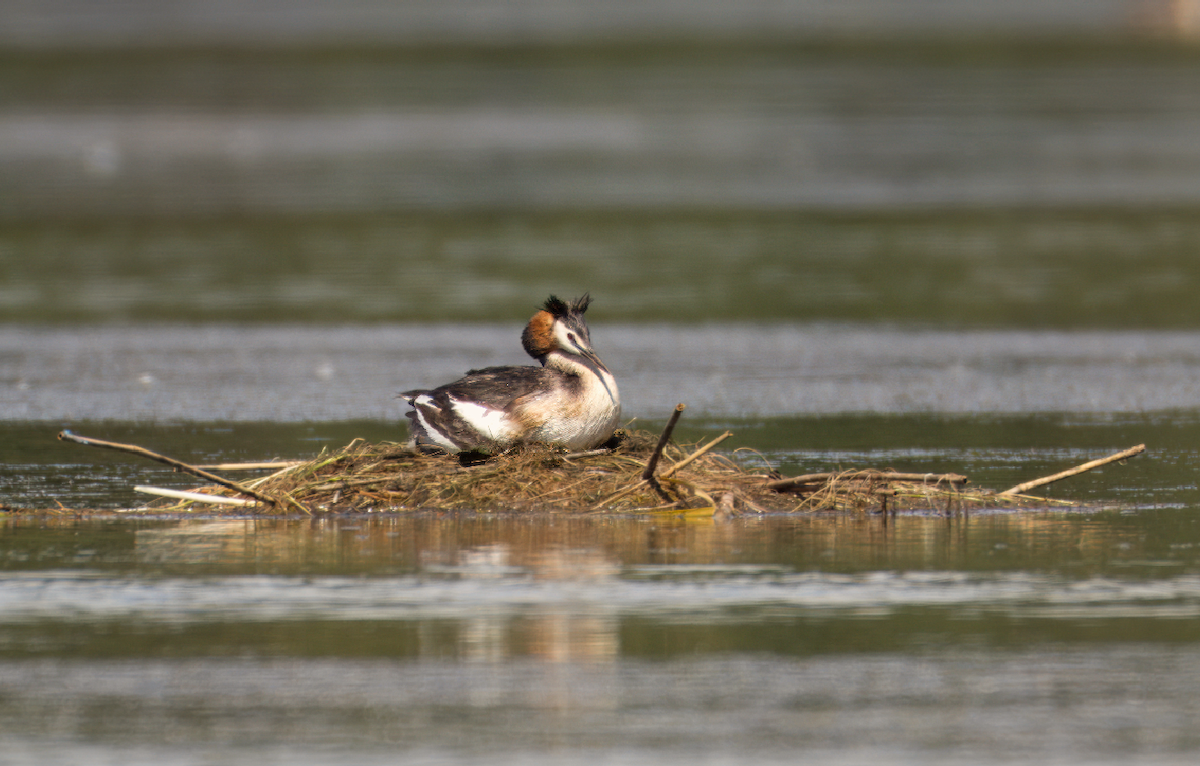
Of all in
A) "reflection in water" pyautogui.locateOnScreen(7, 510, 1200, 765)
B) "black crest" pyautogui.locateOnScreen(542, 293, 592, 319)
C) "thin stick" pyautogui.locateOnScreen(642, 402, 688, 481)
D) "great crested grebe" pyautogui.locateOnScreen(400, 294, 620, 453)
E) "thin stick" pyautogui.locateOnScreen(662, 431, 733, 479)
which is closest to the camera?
"reflection in water" pyautogui.locateOnScreen(7, 510, 1200, 765)

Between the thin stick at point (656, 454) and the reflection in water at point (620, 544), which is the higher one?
the thin stick at point (656, 454)

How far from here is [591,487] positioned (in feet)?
35.4

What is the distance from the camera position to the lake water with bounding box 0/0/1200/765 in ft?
23.1

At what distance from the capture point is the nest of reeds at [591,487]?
1059 cm


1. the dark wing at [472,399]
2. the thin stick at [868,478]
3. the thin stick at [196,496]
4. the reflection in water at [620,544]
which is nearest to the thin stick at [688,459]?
the reflection in water at [620,544]

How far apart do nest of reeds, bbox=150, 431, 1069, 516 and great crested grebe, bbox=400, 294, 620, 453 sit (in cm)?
11

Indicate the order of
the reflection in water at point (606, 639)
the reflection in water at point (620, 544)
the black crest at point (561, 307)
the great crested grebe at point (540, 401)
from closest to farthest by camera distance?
the reflection in water at point (606, 639) → the reflection in water at point (620, 544) → the great crested grebe at point (540, 401) → the black crest at point (561, 307)

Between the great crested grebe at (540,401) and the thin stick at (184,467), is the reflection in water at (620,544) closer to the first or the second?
the thin stick at (184,467)

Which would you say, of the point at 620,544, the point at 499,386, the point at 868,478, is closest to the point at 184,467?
the point at 499,386

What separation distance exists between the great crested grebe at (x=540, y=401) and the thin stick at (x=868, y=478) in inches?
39.2

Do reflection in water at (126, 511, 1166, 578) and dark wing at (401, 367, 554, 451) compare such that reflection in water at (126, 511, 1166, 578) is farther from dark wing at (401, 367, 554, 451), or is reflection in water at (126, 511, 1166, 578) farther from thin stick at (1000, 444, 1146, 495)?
dark wing at (401, 367, 554, 451)

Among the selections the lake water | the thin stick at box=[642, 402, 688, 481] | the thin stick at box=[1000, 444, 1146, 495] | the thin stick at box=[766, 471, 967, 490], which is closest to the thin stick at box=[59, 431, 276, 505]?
the lake water

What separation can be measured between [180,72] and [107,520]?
38098mm

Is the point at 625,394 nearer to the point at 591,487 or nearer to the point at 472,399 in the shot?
the point at 472,399
